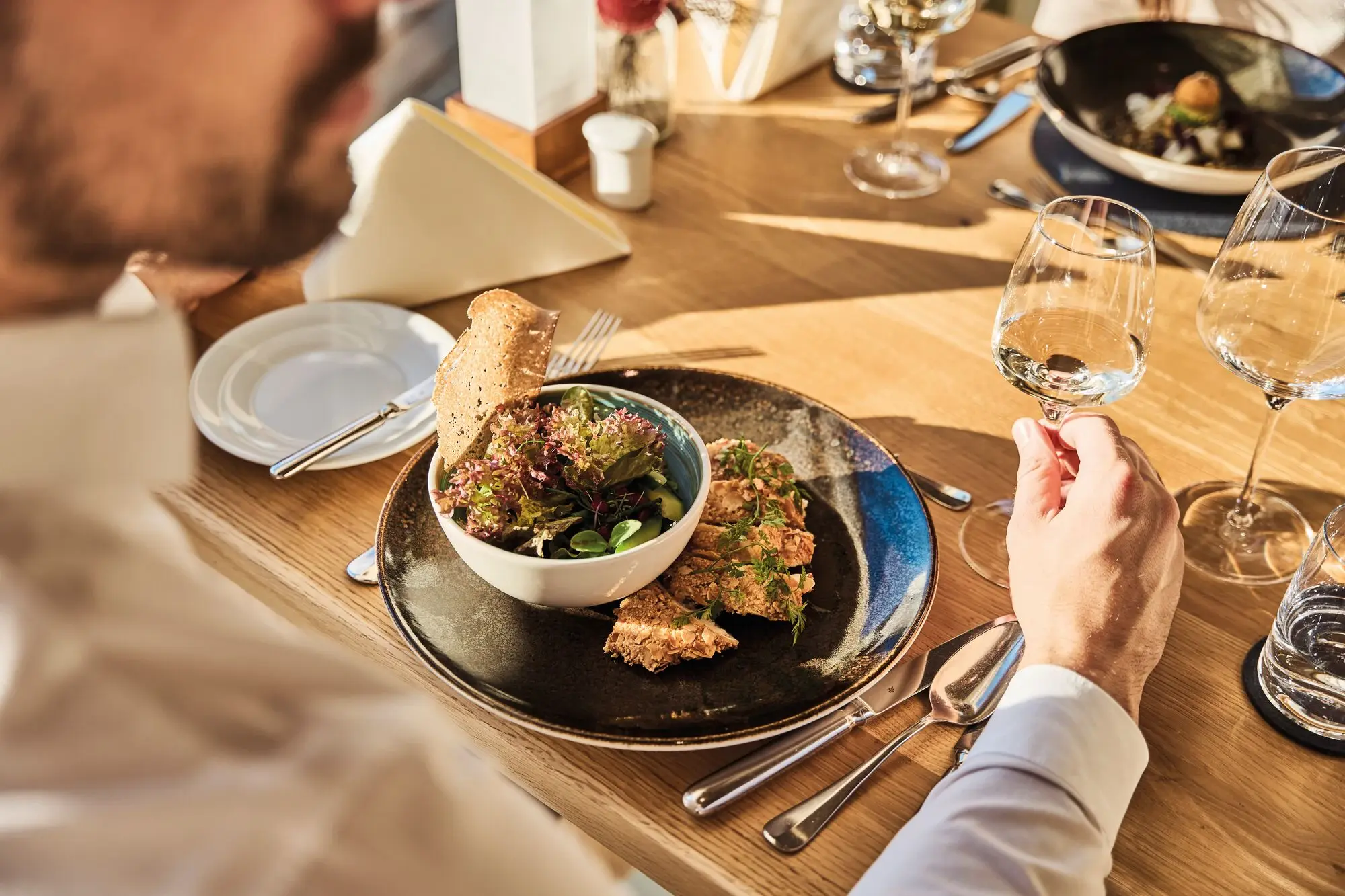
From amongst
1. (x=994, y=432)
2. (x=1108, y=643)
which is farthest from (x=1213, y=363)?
(x=1108, y=643)

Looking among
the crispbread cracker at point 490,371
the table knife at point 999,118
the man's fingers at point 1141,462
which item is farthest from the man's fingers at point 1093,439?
the table knife at point 999,118

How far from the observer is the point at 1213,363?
117cm

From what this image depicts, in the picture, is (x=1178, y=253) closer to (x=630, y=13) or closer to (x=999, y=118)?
(x=999, y=118)

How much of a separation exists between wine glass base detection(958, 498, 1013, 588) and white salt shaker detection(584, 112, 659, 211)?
60cm

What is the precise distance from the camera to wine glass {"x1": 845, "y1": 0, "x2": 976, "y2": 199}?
1.36 metres

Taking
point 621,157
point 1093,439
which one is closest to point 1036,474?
point 1093,439

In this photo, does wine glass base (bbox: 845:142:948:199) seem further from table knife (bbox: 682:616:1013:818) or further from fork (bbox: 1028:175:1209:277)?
table knife (bbox: 682:616:1013:818)

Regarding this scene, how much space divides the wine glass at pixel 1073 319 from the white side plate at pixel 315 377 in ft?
1.70

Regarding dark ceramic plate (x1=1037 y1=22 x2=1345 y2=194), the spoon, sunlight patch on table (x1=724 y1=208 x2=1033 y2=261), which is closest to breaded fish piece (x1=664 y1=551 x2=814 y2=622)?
the spoon

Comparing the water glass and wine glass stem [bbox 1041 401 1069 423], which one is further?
wine glass stem [bbox 1041 401 1069 423]

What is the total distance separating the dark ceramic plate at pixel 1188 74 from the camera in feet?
4.79

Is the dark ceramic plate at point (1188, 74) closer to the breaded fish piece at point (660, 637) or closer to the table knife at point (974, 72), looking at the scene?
the table knife at point (974, 72)

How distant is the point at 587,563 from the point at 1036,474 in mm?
363

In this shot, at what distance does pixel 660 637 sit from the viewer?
80cm
